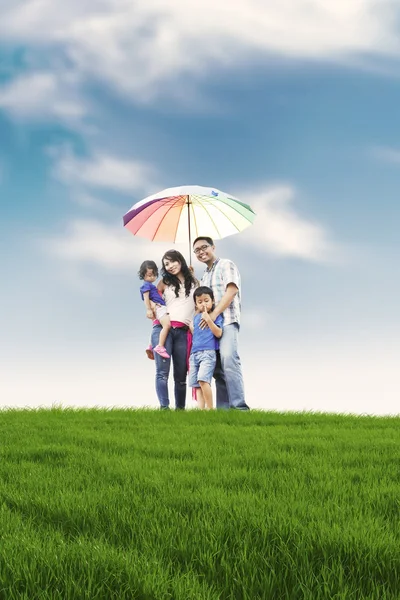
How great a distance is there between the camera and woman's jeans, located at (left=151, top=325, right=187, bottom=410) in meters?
10.8

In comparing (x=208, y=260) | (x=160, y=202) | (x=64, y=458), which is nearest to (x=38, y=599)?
(x=64, y=458)

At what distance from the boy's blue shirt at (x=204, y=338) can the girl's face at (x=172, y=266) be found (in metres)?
0.94

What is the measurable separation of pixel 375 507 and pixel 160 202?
896cm

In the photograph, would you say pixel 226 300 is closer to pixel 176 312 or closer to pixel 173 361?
pixel 176 312

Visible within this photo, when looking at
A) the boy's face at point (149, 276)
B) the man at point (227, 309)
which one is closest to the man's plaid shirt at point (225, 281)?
the man at point (227, 309)

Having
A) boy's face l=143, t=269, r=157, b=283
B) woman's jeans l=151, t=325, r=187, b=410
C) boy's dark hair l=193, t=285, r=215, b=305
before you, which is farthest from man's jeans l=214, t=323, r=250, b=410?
boy's face l=143, t=269, r=157, b=283

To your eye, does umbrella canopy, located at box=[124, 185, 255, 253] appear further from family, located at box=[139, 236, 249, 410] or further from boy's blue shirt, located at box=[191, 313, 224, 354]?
boy's blue shirt, located at box=[191, 313, 224, 354]

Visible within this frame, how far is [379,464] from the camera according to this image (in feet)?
19.3

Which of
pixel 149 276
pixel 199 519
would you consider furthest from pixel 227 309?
pixel 199 519

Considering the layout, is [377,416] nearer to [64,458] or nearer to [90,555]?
[64,458]

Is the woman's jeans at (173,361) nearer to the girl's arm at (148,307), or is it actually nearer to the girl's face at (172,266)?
the girl's arm at (148,307)

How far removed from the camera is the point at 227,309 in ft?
34.0

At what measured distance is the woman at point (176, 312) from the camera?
10.8 m

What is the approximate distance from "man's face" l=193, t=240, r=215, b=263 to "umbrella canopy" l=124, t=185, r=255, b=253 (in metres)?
1.54
